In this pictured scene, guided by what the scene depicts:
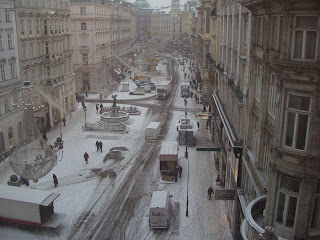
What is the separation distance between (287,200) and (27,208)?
1765 cm

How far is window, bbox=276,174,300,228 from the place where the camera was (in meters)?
11.5

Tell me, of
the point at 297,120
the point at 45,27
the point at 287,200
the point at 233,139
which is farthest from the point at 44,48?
the point at 287,200

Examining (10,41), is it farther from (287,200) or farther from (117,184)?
(287,200)

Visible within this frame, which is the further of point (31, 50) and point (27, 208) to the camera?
point (31, 50)

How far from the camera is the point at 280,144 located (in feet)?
38.1

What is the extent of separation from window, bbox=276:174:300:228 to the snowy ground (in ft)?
40.0

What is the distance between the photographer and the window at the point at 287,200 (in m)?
11.5

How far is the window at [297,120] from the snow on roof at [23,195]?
17643 millimetres

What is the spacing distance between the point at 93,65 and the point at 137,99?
13.3 metres

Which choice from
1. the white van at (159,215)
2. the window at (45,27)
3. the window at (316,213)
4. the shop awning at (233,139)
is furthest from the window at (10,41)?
the window at (316,213)

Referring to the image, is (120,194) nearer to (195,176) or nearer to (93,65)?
(195,176)

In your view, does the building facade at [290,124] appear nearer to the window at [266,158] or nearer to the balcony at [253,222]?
the balcony at [253,222]

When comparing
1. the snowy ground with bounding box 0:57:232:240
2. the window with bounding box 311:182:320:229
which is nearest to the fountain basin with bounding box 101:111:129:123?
the snowy ground with bounding box 0:57:232:240

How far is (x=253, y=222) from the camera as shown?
11820 mm
